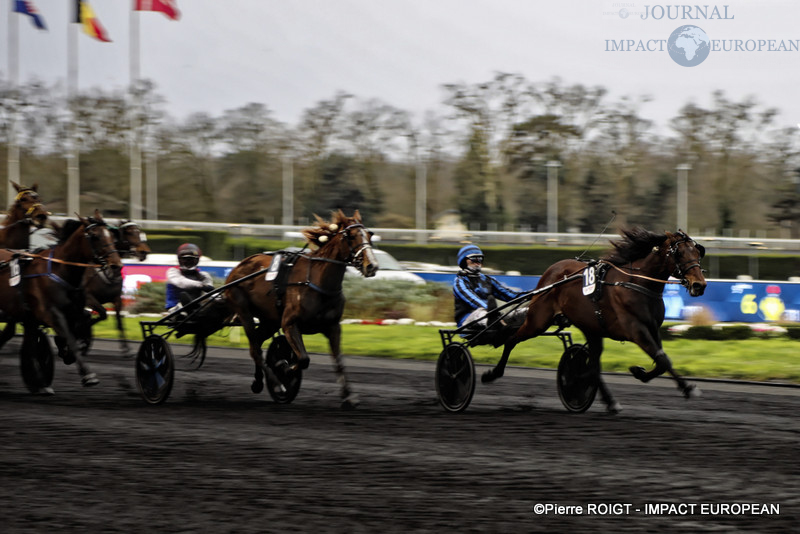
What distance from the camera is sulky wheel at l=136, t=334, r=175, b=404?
28.6ft

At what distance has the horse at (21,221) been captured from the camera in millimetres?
9961

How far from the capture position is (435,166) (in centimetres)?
4712

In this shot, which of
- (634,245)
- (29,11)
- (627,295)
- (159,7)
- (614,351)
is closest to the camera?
(627,295)

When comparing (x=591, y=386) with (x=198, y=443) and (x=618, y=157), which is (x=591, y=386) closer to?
(x=198, y=443)

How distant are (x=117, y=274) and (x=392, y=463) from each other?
4.55 m

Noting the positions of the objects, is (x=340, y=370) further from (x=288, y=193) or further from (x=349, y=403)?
(x=288, y=193)

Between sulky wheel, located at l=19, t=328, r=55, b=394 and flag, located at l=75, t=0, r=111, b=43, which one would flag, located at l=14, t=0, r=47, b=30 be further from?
sulky wheel, located at l=19, t=328, r=55, b=394

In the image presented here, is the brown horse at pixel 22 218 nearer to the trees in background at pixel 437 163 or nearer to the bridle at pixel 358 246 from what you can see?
the bridle at pixel 358 246

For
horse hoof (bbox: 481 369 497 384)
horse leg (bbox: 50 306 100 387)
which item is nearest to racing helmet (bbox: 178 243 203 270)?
horse leg (bbox: 50 306 100 387)

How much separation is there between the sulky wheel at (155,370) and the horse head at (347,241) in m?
1.66

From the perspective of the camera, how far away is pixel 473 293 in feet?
29.5

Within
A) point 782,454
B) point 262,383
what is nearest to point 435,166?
point 262,383

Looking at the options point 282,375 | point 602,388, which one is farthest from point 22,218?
point 602,388

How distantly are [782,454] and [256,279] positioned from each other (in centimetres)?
484
